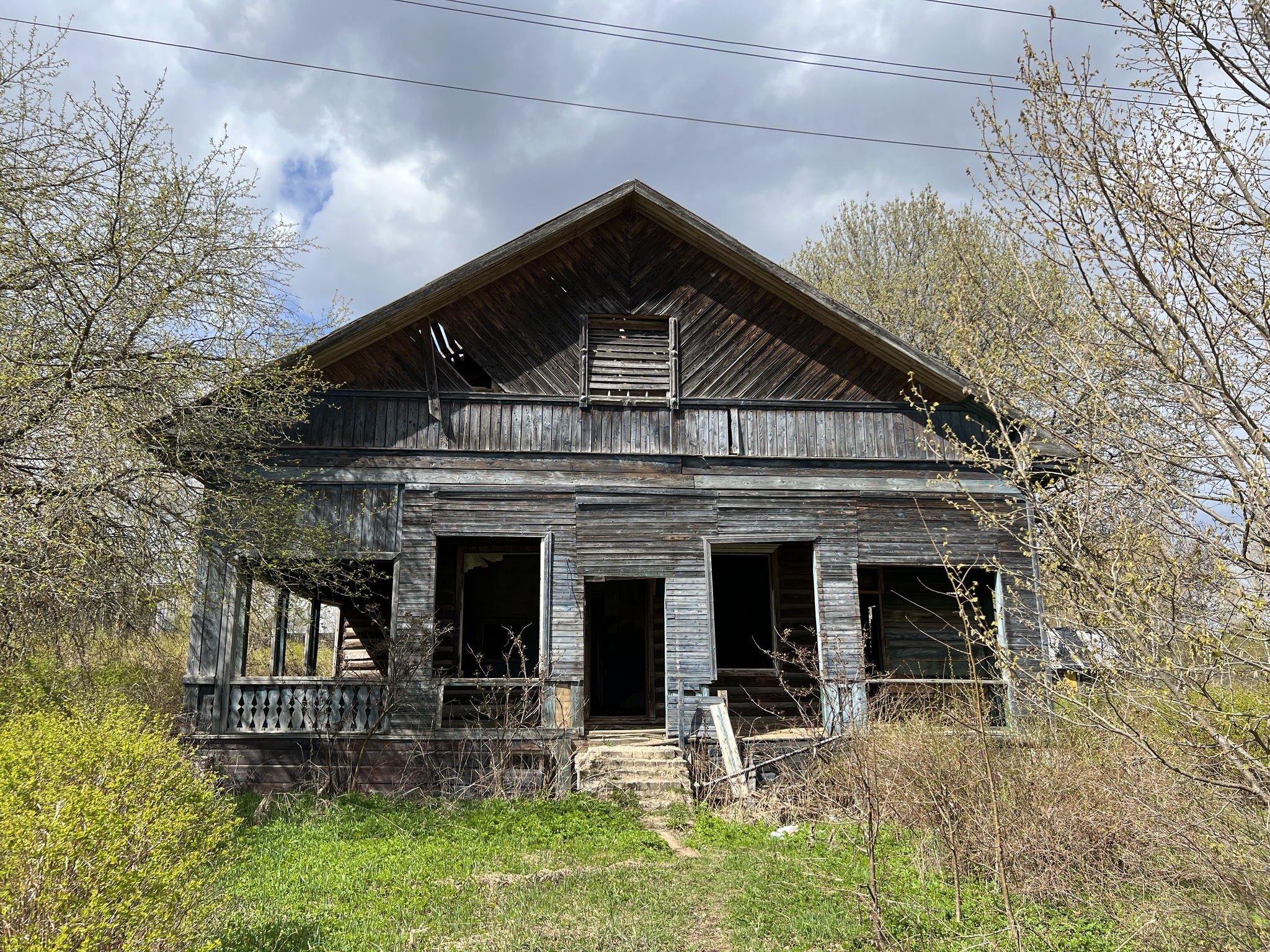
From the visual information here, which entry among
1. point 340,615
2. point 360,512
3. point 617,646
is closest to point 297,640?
point 340,615

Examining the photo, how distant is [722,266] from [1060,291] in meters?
8.10

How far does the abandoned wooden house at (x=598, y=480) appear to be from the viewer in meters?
11.7

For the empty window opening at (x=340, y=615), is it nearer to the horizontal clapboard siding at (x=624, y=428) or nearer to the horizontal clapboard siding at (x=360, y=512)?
the horizontal clapboard siding at (x=360, y=512)

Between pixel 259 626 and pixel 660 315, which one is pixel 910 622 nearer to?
pixel 660 315

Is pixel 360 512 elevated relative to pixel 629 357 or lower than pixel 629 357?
lower

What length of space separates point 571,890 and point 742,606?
8465mm

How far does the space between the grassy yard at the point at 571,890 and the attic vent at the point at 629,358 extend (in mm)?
6206

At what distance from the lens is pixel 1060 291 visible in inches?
243

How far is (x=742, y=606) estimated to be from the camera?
601 inches

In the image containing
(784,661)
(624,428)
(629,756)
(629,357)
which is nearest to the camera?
(629,756)

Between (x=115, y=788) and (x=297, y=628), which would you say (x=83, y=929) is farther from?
(x=297, y=628)

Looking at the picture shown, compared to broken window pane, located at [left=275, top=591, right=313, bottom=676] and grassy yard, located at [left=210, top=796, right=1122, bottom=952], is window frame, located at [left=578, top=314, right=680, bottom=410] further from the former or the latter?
broken window pane, located at [left=275, top=591, right=313, bottom=676]

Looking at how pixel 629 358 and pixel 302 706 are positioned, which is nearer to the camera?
pixel 302 706

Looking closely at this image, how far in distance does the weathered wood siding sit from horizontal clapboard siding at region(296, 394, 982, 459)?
1.10 ft
